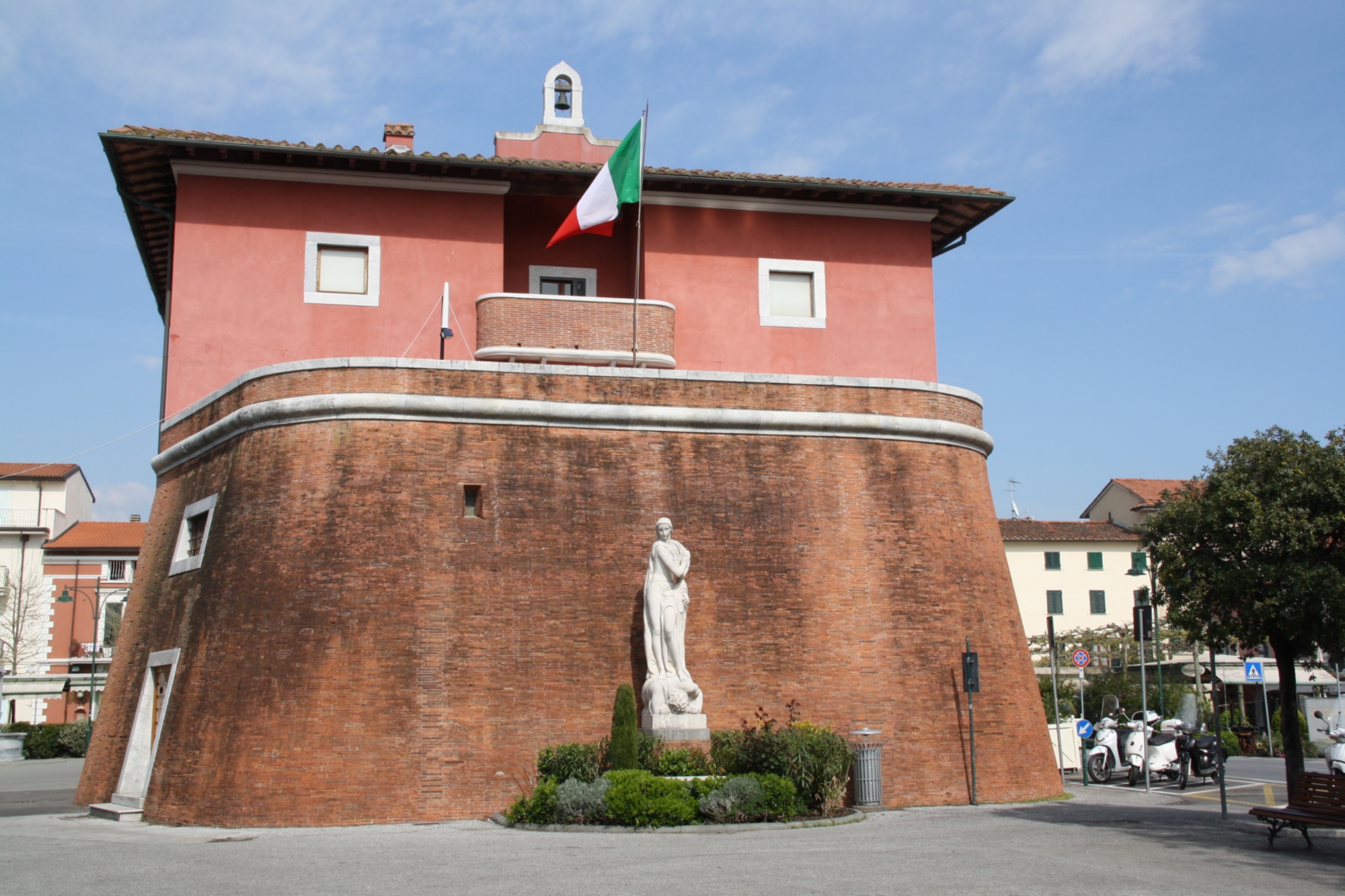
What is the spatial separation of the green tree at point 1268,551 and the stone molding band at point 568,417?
4727 millimetres

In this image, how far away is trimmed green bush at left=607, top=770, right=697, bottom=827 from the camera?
46.5 feet

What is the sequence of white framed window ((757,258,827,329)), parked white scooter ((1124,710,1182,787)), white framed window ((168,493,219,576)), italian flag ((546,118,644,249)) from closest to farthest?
white framed window ((168,493,219,576))
italian flag ((546,118,644,249))
parked white scooter ((1124,710,1182,787))
white framed window ((757,258,827,329))

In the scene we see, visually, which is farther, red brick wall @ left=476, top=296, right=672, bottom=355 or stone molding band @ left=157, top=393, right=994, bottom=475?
red brick wall @ left=476, top=296, right=672, bottom=355

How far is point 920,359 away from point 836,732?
8.80m

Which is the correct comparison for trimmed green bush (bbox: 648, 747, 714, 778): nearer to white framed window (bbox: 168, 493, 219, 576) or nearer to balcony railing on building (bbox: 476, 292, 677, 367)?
balcony railing on building (bbox: 476, 292, 677, 367)

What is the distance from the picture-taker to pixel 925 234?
2386 centimetres

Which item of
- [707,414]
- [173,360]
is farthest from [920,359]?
[173,360]

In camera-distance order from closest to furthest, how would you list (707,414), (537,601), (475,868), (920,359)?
1. (475,868)
2. (537,601)
3. (707,414)
4. (920,359)

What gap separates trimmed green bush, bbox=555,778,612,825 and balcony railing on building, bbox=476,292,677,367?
27.2 ft

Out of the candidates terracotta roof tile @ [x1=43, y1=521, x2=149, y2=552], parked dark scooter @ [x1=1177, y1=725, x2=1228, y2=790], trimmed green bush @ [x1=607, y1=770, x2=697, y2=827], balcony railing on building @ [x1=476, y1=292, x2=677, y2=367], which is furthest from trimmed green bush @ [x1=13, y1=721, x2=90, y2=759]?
parked dark scooter @ [x1=1177, y1=725, x2=1228, y2=790]

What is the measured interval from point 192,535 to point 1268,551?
15.6 meters

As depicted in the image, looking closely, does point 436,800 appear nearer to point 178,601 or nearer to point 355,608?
point 355,608

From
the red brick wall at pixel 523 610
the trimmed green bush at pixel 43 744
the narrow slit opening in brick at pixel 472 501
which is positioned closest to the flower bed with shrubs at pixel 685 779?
the red brick wall at pixel 523 610

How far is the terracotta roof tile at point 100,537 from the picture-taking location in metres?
56.6
